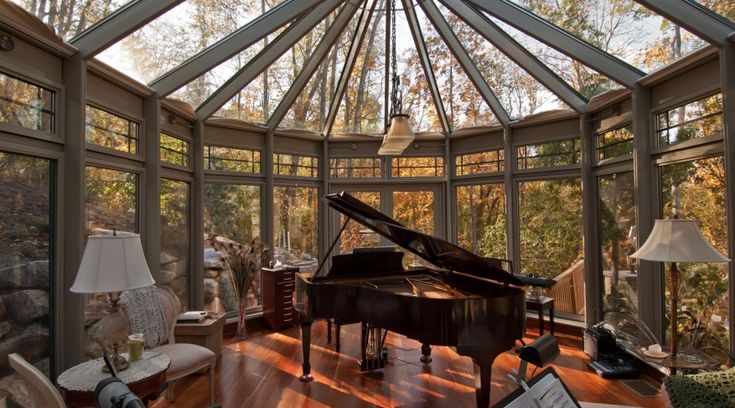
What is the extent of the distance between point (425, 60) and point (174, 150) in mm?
3448

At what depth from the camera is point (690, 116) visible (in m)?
3.79

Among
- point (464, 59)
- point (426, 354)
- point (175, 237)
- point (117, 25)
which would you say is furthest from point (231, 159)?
point (426, 354)

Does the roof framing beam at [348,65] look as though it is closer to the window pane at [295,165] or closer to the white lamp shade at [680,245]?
the window pane at [295,165]

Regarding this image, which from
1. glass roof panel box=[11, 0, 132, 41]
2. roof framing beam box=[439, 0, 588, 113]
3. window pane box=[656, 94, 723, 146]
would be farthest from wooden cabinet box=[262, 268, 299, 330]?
window pane box=[656, 94, 723, 146]

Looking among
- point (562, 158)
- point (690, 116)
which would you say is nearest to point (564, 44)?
point (690, 116)

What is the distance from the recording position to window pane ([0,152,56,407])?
2.79 m

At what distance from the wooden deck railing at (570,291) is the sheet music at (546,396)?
14.3 feet

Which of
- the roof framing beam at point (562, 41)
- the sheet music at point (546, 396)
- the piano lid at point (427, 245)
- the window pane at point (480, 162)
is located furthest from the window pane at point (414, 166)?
the sheet music at point (546, 396)

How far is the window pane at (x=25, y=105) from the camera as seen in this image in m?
2.79

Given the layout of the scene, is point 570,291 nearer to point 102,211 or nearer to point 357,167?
point 357,167

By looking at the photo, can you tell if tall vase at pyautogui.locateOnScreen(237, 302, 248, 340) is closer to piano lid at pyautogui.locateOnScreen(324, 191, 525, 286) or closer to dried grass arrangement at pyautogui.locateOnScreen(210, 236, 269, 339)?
dried grass arrangement at pyautogui.locateOnScreen(210, 236, 269, 339)

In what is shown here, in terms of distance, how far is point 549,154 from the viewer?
576cm

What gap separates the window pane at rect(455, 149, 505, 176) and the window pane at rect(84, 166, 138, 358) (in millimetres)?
4641

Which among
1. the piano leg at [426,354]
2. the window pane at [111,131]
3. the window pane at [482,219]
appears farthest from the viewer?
the window pane at [482,219]
